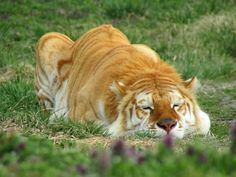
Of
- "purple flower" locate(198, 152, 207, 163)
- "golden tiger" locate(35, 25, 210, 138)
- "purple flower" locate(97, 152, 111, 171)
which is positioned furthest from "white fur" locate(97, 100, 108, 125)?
"purple flower" locate(97, 152, 111, 171)

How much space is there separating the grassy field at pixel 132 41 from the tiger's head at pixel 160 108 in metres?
0.17

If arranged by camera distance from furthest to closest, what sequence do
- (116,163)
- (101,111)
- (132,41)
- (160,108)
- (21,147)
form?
(132,41)
(101,111)
(160,108)
(21,147)
(116,163)

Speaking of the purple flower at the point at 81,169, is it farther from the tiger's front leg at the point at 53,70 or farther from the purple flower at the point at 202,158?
the tiger's front leg at the point at 53,70

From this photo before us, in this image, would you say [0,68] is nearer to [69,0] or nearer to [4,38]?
[4,38]

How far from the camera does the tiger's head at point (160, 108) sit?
7711mm

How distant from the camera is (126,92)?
322 inches

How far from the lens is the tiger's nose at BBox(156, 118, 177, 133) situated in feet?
24.9

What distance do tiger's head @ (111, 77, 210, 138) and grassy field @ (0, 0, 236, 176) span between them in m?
0.17

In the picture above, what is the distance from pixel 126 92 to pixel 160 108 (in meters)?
0.50

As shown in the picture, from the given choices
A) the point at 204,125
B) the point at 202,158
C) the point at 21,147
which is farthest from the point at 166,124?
the point at 202,158

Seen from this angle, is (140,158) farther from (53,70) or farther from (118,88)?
(53,70)

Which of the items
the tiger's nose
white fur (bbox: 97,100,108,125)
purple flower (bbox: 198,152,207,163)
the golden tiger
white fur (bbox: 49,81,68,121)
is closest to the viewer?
purple flower (bbox: 198,152,207,163)

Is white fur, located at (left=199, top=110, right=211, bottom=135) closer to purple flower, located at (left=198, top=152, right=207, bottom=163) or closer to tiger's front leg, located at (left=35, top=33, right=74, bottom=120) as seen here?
tiger's front leg, located at (left=35, top=33, right=74, bottom=120)

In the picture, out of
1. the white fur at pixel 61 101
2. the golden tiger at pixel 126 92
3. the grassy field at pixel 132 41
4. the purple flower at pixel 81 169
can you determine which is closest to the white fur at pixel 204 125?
the golden tiger at pixel 126 92
